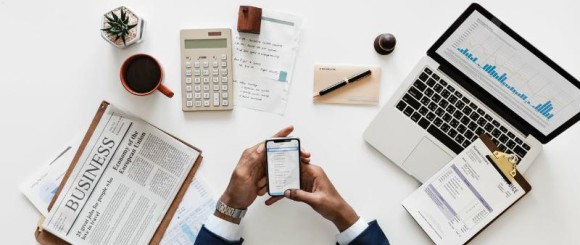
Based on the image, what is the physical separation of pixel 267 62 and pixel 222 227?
0.37m

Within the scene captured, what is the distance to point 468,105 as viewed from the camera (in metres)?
0.96

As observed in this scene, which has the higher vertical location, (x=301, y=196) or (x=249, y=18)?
(x=249, y=18)

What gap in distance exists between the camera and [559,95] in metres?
0.88

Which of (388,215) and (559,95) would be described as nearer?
(559,95)

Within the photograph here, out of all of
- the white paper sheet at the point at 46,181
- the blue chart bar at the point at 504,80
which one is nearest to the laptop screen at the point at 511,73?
the blue chart bar at the point at 504,80

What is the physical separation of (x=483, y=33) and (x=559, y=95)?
0.63 ft

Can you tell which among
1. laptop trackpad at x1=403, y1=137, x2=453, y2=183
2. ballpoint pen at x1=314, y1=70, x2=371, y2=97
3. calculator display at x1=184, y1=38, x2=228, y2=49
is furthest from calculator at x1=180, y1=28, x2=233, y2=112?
laptop trackpad at x1=403, y1=137, x2=453, y2=183

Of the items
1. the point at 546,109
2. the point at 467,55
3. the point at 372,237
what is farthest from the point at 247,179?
the point at 546,109

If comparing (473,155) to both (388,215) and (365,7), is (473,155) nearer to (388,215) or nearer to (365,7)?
(388,215)

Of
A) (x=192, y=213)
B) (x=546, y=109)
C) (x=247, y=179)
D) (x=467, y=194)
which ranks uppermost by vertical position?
(x=546, y=109)

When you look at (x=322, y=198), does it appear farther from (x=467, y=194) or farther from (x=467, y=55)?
(x=467, y=55)

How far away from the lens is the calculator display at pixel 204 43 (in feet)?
3.25

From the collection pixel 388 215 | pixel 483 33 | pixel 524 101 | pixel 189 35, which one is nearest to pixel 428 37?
pixel 483 33

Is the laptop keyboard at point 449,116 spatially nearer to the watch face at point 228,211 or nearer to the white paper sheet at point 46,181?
the watch face at point 228,211
